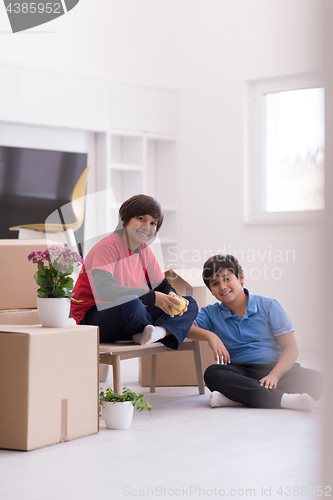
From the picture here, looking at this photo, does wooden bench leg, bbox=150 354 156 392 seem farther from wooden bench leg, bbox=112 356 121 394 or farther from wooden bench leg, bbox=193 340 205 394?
wooden bench leg, bbox=112 356 121 394

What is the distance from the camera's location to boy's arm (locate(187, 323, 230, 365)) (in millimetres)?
2361

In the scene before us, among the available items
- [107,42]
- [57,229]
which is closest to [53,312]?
[57,229]

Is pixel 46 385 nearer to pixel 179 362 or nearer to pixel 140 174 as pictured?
pixel 179 362

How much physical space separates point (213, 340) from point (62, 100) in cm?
240

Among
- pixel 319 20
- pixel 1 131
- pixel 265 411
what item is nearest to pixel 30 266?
pixel 265 411

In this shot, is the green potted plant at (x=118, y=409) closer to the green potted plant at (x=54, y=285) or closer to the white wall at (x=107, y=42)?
the green potted plant at (x=54, y=285)

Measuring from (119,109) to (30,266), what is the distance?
7.89 ft

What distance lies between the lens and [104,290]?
219cm

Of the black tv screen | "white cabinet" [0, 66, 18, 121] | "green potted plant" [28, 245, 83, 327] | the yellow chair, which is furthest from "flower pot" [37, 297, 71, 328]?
"white cabinet" [0, 66, 18, 121]

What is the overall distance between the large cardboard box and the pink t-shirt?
44 cm

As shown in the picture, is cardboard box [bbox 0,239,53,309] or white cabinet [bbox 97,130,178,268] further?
white cabinet [bbox 97,130,178,268]

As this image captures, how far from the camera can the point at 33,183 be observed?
13.6 feet

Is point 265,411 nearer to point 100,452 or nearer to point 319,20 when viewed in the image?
point 100,452

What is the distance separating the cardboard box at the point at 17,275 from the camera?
2.30 metres
